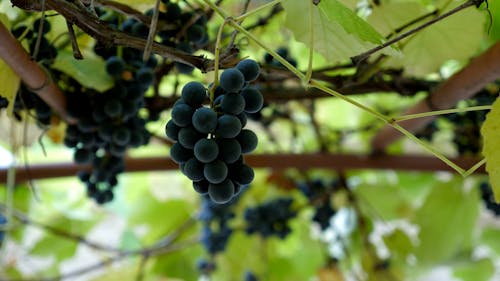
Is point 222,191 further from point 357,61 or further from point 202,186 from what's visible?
point 357,61

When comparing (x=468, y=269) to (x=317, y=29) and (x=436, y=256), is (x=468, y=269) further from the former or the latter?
(x=317, y=29)

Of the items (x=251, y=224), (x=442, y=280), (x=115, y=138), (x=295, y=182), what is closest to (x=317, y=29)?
(x=115, y=138)

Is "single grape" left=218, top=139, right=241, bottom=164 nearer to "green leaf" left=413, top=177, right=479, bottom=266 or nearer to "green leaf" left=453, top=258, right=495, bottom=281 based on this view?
"green leaf" left=413, top=177, right=479, bottom=266

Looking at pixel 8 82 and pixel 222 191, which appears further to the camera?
pixel 8 82

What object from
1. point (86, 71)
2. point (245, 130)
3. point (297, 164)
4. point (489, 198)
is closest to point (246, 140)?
point (245, 130)

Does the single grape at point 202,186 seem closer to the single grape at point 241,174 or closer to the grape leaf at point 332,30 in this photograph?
the single grape at point 241,174

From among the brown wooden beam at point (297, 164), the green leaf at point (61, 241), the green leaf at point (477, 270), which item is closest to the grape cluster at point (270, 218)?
Result: the brown wooden beam at point (297, 164)
